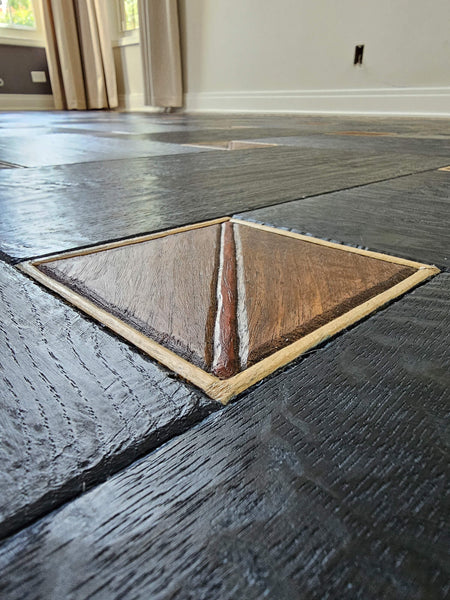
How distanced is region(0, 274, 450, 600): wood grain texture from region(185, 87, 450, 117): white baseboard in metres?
2.49

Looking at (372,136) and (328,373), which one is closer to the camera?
(328,373)

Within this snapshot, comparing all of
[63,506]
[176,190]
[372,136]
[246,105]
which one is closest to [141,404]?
[63,506]

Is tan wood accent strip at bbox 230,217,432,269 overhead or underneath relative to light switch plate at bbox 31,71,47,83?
underneath

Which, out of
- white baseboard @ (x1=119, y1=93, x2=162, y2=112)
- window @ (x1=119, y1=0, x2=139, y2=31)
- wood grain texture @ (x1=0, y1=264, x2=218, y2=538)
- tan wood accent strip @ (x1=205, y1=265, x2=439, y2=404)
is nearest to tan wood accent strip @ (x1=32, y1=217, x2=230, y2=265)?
wood grain texture @ (x1=0, y1=264, x2=218, y2=538)

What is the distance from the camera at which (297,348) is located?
260 mm

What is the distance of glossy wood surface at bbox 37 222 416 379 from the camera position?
27 cm

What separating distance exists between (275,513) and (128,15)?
455cm

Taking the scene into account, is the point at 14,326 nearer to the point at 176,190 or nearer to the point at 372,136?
the point at 176,190

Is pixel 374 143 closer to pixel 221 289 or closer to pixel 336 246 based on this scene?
pixel 336 246

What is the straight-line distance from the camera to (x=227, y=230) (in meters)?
0.48

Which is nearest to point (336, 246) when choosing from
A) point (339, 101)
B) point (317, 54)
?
point (339, 101)

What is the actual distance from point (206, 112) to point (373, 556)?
142 inches

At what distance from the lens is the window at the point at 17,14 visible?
393 centimetres

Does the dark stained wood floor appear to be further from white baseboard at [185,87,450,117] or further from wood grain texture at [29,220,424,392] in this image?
white baseboard at [185,87,450,117]
